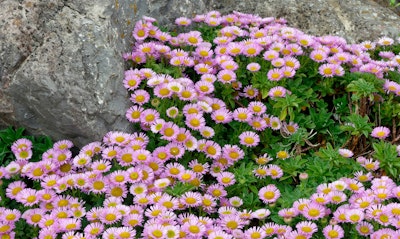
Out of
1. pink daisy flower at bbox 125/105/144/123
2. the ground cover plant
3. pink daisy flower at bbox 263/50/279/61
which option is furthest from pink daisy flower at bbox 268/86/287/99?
pink daisy flower at bbox 125/105/144/123

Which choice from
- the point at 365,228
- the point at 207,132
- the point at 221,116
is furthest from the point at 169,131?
the point at 365,228

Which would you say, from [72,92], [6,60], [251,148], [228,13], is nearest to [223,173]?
[251,148]

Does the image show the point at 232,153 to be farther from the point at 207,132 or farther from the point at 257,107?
the point at 257,107

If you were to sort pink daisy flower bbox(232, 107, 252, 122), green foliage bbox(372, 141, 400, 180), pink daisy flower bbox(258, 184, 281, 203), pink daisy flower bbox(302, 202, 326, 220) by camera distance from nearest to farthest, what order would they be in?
pink daisy flower bbox(302, 202, 326, 220), pink daisy flower bbox(258, 184, 281, 203), green foliage bbox(372, 141, 400, 180), pink daisy flower bbox(232, 107, 252, 122)

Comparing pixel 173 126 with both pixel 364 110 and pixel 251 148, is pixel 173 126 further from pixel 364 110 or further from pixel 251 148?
pixel 364 110

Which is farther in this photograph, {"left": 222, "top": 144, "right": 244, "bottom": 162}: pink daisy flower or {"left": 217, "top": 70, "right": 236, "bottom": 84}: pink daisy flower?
{"left": 217, "top": 70, "right": 236, "bottom": 84}: pink daisy flower

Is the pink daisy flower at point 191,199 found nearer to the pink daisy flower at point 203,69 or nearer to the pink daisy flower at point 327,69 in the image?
the pink daisy flower at point 203,69

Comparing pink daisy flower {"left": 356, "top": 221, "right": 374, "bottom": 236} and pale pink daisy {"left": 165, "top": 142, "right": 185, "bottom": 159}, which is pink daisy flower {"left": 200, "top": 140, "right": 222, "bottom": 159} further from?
pink daisy flower {"left": 356, "top": 221, "right": 374, "bottom": 236}

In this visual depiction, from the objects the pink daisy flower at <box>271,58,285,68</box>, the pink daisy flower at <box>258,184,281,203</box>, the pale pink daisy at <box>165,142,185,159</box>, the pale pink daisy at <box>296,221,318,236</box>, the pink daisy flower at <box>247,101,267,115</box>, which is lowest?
the pale pink daisy at <box>296,221,318,236</box>

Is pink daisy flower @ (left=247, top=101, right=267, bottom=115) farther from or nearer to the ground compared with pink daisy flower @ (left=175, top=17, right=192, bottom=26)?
nearer to the ground

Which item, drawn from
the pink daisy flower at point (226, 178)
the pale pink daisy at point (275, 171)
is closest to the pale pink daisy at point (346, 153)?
the pale pink daisy at point (275, 171)
